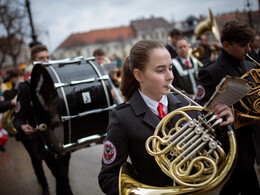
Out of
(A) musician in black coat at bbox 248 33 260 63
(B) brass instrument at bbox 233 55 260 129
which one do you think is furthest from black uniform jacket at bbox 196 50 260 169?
(A) musician in black coat at bbox 248 33 260 63

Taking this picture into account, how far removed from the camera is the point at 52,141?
3.80m

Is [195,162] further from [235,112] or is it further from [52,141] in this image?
[52,141]

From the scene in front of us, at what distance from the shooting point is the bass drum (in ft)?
10.6

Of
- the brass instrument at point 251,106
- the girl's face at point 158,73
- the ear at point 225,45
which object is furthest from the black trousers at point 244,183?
the girl's face at point 158,73

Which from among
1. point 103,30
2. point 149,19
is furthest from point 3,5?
point 149,19

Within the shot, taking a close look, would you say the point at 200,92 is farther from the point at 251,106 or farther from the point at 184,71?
the point at 184,71

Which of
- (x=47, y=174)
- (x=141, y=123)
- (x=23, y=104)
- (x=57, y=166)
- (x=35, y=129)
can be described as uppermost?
(x=141, y=123)

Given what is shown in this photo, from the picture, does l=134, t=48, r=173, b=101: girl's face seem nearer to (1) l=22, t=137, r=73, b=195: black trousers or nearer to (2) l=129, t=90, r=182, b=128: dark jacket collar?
(2) l=129, t=90, r=182, b=128: dark jacket collar

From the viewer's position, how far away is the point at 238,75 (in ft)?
8.97

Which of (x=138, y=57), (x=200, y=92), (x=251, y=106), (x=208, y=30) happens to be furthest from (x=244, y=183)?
(x=208, y=30)

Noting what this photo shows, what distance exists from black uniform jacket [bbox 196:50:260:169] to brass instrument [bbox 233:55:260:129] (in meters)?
0.22

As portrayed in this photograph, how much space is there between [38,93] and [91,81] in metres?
1.02

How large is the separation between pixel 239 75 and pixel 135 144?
150cm

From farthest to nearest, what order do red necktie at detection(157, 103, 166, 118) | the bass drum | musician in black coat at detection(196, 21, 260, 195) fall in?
the bass drum, musician in black coat at detection(196, 21, 260, 195), red necktie at detection(157, 103, 166, 118)
